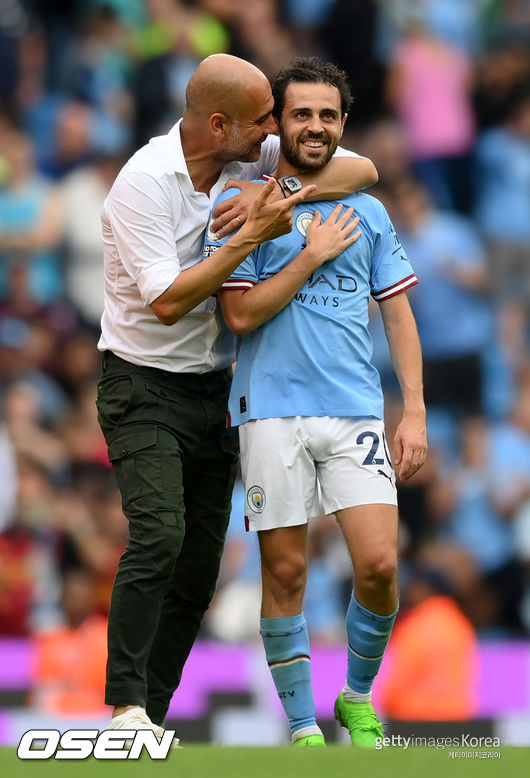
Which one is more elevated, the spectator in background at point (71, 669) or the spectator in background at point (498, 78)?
the spectator in background at point (498, 78)

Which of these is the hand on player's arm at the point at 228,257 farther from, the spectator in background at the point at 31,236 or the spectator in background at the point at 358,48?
the spectator in background at the point at 358,48

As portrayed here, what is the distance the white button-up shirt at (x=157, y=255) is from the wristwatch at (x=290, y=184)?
0.27 metres

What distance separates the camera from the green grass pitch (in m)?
3.78

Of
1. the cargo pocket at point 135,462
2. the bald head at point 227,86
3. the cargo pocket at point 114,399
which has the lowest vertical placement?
the cargo pocket at point 135,462

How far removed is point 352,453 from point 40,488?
4.14 metres

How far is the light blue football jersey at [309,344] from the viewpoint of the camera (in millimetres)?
4941

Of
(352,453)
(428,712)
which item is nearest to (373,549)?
(352,453)

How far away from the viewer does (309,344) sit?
4.95 m

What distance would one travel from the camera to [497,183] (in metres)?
10.1

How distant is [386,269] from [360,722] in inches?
62.9

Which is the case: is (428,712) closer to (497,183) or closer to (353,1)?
(497,183)

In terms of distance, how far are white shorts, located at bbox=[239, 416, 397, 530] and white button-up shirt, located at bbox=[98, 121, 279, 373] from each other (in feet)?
1.27

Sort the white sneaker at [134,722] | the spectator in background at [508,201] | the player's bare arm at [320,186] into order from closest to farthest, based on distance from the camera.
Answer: the white sneaker at [134,722] < the player's bare arm at [320,186] < the spectator in background at [508,201]

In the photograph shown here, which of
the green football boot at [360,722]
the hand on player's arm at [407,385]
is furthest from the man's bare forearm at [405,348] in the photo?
the green football boot at [360,722]
